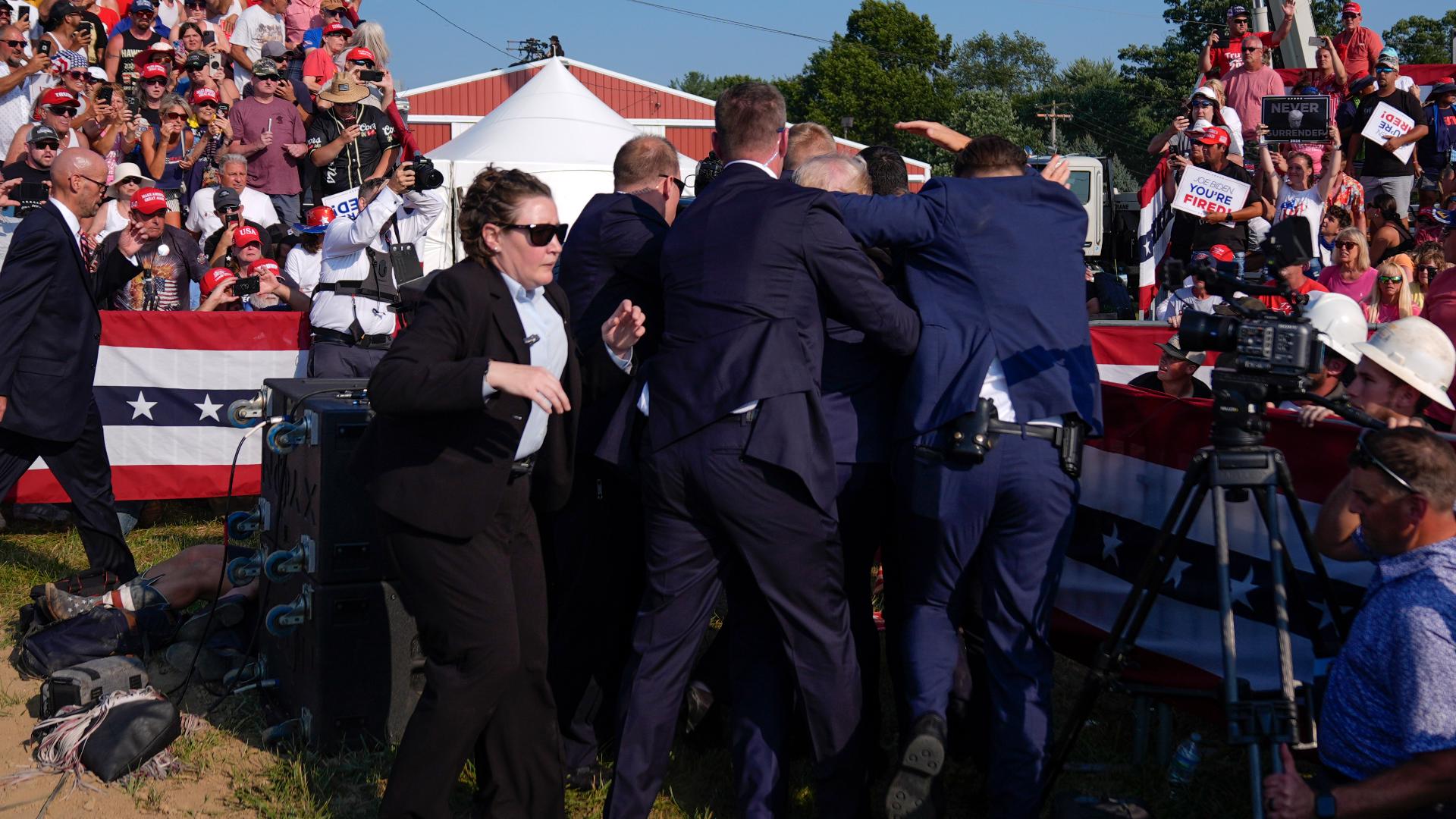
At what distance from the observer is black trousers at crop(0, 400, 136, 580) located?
237 inches

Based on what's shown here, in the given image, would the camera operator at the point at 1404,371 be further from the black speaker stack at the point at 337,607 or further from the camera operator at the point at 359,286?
the camera operator at the point at 359,286

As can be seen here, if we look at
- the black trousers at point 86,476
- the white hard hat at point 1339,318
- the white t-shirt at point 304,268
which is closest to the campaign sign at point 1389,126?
the white hard hat at point 1339,318

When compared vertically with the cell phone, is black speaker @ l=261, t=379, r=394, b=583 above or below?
below

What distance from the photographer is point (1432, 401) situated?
3.93m

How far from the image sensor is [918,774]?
3.53 meters

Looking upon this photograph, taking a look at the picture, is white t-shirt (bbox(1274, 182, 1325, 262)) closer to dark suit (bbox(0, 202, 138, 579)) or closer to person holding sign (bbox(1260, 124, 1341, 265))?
person holding sign (bbox(1260, 124, 1341, 265))

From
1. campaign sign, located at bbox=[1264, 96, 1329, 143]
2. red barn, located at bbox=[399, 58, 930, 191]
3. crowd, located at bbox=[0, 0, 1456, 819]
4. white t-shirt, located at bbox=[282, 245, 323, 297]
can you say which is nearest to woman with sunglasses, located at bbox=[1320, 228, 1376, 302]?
campaign sign, located at bbox=[1264, 96, 1329, 143]

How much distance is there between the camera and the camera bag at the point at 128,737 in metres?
Answer: 4.51

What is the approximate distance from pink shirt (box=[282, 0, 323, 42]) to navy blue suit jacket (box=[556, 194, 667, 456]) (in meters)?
11.2

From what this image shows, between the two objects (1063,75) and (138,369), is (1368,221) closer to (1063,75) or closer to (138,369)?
(138,369)

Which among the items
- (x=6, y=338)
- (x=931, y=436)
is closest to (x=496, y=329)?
(x=931, y=436)

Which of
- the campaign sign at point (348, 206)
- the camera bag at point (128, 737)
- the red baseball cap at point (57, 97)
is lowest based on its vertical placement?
the camera bag at point (128, 737)

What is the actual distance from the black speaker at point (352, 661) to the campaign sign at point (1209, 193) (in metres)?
7.35

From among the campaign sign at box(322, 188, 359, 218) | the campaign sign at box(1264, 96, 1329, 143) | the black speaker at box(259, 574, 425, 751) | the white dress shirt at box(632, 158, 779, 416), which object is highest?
the campaign sign at box(1264, 96, 1329, 143)
